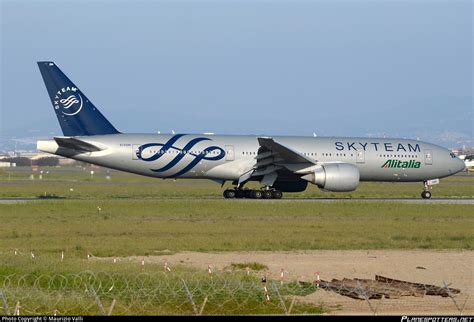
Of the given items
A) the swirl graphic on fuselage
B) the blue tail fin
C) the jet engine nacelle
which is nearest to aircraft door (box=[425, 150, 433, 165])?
the jet engine nacelle

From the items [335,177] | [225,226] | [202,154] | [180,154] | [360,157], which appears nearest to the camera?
[225,226]

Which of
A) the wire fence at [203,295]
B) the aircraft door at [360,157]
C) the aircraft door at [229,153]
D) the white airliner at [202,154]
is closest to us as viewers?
the wire fence at [203,295]

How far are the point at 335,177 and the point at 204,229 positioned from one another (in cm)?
1490

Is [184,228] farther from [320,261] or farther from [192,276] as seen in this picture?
[192,276]

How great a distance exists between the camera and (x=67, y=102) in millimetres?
46500

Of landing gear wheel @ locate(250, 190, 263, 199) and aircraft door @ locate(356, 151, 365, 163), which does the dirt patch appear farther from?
aircraft door @ locate(356, 151, 365, 163)

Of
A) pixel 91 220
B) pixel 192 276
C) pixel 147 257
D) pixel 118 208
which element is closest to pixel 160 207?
pixel 118 208

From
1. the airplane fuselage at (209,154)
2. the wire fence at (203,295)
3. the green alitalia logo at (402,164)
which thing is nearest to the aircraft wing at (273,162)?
the airplane fuselage at (209,154)

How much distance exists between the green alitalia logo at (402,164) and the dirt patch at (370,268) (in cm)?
2312

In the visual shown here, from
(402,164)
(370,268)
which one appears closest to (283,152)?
(402,164)

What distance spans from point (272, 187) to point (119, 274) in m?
28.5

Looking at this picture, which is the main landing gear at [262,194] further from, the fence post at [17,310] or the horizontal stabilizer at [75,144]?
the fence post at [17,310]

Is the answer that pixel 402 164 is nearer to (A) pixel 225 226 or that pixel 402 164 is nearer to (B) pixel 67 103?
(B) pixel 67 103

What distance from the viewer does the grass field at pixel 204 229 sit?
21703 millimetres
